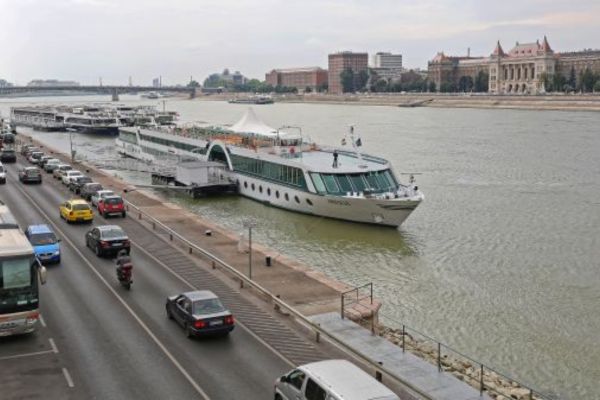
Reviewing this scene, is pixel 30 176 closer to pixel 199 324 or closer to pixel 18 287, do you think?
pixel 18 287

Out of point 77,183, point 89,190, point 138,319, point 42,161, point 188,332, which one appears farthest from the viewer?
point 42,161

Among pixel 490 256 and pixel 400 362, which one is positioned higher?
pixel 400 362

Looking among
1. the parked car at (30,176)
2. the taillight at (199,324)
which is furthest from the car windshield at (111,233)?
the parked car at (30,176)

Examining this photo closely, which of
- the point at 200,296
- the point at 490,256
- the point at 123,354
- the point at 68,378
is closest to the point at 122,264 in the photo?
the point at 200,296

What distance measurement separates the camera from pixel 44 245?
26.9 metres

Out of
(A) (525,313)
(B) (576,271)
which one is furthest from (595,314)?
(B) (576,271)

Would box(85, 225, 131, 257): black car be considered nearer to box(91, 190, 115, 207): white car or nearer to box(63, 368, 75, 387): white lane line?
box(91, 190, 115, 207): white car

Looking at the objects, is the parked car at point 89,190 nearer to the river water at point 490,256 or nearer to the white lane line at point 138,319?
the white lane line at point 138,319

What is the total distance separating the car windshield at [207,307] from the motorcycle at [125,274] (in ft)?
17.6

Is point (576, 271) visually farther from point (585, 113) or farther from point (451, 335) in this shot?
point (585, 113)

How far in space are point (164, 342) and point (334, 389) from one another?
25.6 ft

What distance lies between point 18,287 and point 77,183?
31.4 m

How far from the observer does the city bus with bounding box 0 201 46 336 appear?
17.3 meters

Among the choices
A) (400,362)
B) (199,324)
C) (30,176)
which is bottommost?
(400,362)
